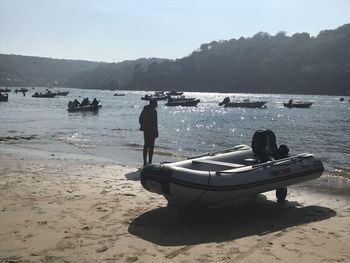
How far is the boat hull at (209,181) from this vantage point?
7.84 meters

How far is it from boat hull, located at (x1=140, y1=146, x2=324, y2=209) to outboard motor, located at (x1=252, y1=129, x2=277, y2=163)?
746 millimetres

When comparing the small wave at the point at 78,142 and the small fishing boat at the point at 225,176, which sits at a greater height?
the small fishing boat at the point at 225,176

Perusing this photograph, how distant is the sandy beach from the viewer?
19.9 ft

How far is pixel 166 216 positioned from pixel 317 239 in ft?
8.40

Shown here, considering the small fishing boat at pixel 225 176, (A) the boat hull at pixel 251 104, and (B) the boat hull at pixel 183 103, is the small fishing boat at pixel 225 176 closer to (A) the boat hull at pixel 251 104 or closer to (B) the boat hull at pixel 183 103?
(A) the boat hull at pixel 251 104

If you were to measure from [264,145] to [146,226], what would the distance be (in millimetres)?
3946

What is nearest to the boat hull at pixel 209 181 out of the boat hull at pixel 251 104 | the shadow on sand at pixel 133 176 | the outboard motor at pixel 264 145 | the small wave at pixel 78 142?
the outboard motor at pixel 264 145

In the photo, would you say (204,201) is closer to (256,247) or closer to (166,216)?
(166,216)

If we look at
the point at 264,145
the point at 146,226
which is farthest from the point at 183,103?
the point at 146,226

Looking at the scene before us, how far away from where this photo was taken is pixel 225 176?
8164mm

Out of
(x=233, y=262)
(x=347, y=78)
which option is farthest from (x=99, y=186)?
(x=347, y=78)

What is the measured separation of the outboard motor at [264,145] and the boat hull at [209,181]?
2.45ft

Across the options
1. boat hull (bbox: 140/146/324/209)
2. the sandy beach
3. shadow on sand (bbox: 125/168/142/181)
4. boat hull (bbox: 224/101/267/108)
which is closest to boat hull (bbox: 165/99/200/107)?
boat hull (bbox: 224/101/267/108)

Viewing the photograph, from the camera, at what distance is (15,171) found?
11648 millimetres
